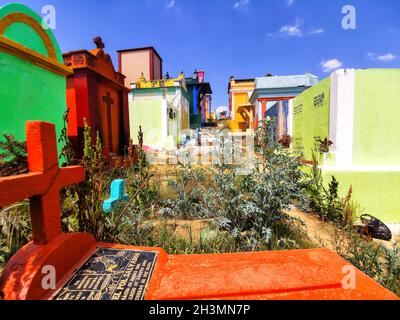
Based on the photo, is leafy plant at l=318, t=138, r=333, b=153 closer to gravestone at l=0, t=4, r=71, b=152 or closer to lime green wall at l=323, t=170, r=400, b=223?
lime green wall at l=323, t=170, r=400, b=223

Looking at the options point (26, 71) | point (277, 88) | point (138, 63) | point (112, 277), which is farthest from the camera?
point (138, 63)

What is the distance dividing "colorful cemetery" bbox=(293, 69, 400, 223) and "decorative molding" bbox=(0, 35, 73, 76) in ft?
19.9

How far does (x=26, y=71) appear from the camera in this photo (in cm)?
379

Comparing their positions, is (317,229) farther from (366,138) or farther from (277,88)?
(277,88)

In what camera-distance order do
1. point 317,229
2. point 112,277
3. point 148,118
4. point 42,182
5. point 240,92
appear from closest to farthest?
point 42,182
point 112,277
point 317,229
point 148,118
point 240,92

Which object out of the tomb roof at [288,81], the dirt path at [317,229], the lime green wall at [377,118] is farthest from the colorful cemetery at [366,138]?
the tomb roof at [288,81]

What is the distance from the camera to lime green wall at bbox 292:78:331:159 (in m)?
5.61

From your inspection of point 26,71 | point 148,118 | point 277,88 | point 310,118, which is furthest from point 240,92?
point 26,71

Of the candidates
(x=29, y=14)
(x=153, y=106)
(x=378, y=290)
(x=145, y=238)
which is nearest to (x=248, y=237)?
(x=145, y=238)

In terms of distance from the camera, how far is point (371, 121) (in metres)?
5.13

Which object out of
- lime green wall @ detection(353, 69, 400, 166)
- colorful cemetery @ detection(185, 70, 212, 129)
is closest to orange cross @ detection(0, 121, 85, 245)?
lime green wall @ detection(353, 69, 400, 166)

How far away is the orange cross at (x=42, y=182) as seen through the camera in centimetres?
130

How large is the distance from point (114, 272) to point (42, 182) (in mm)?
775

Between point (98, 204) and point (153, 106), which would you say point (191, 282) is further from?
point (153, 106)
